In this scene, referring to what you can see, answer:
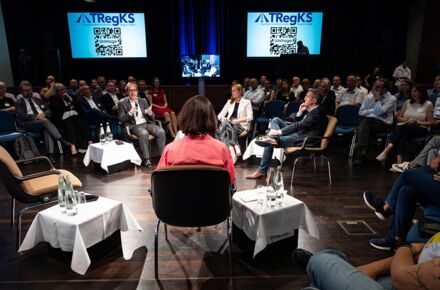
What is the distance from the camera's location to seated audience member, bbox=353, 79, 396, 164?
17.7 ft

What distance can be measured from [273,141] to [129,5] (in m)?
8.54

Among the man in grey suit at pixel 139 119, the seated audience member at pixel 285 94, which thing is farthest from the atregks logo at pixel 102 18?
the man in grey suit at pixel 139 119

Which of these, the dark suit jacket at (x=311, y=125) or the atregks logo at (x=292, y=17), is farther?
the atregks logo at (x=292, y=17)

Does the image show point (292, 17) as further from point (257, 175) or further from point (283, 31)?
point (257, 175)

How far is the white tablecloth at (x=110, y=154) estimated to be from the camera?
4871 millimetres

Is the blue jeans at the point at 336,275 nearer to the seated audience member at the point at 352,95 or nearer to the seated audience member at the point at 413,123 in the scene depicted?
the seated audience member at the point at 413,123

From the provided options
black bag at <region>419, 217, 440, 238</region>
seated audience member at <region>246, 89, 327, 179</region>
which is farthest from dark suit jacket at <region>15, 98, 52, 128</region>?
black bag at <region>419, 217, 440, 238</region>

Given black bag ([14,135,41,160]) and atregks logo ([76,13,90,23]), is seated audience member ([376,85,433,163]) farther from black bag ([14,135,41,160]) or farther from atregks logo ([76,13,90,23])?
atregks logo ([76,13,90,23])

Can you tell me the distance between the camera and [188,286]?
2.50 metres

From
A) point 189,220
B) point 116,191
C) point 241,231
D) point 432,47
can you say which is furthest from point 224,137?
point 432,47

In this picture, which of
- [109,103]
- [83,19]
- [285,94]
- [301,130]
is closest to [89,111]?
[109,103]

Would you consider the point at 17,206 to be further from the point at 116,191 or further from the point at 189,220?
the point at 189,220

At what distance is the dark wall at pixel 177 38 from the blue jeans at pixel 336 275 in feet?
29.9

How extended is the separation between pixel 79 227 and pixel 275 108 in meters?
5.00
